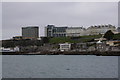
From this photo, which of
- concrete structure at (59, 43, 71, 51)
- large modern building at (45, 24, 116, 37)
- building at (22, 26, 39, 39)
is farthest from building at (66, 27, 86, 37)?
concrete structure at (59, 43, 71, 51)

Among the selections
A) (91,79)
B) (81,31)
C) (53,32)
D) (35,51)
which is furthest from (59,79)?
(53,32)

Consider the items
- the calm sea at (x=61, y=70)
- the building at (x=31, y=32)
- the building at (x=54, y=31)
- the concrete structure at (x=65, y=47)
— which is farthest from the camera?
the building at (x=54, y=31)

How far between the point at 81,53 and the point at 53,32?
4252 centimetres

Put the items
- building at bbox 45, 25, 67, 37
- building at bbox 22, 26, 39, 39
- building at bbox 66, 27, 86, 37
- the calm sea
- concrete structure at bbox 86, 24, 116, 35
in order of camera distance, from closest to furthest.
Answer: the calm sea, concrete structure at bbox 86, 24, 116, 35, building at bbox 66, 27, 86, 37, building at bbox 22, 26, 39, 39, building at bbox 45, 25, 67, 37

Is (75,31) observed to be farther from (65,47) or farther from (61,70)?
(61,70)

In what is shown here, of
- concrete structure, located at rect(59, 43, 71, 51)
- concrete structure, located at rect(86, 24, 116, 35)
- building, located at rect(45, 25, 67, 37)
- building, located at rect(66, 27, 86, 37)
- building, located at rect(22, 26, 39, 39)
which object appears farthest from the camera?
building, located at rect(45, 25, 67, 37)

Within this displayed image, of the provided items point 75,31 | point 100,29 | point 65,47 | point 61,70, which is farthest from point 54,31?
point 61,70

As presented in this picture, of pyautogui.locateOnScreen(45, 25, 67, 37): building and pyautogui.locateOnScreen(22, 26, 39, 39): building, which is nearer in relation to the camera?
pyautogui.locateOnScreen(22, 26, 39, 39): building

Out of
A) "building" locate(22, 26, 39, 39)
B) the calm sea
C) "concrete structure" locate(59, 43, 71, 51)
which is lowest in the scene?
the calm sea

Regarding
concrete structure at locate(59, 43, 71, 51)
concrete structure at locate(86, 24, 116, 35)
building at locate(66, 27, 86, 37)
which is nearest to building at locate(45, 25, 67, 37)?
building at locate(66, 27, 86, 37)

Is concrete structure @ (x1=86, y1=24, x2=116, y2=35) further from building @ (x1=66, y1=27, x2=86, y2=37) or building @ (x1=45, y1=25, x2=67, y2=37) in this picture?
building @ (x1=45, y1=25, x2=67, y2=37)

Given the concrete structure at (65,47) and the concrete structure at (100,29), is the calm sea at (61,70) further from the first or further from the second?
the concrete structure at (100,29)

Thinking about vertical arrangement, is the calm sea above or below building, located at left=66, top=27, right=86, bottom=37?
below

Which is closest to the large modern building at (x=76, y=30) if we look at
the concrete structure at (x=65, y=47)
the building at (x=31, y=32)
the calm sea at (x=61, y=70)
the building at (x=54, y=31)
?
the building at (x=54, y=31)
